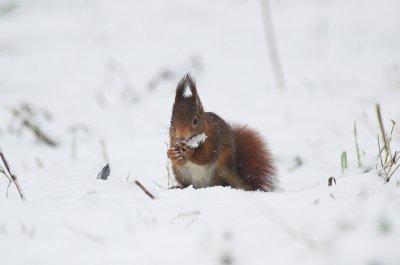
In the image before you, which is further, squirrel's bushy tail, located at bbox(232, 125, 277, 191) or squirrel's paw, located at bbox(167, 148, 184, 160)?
squirrel's bushy tail, located at bbox(232, 125, 277, 191)

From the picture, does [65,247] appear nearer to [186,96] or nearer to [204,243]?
[204,243]

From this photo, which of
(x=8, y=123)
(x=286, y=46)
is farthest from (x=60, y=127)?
(x=286, y=46)

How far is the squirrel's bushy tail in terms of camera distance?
293cm

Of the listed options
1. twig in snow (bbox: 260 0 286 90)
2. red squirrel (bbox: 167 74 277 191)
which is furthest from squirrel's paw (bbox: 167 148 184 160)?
twig in snow (bbox: 260 0 286 90)

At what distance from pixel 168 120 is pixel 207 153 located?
252 cm

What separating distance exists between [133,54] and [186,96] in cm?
436

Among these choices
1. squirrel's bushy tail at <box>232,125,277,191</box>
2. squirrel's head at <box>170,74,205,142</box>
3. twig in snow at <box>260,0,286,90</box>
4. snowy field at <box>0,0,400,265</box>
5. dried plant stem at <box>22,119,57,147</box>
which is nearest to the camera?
snowy field at <box>0,0,400,265</box>

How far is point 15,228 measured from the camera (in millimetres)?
1760

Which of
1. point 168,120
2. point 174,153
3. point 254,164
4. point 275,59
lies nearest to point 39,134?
point 168,120

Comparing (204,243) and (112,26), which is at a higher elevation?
(112,26)

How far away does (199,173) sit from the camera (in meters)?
2.77

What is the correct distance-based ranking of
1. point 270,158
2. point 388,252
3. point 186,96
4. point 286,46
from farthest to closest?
1. point 286,46
2. point 270,158
3. point 186,96
4. point 388,252

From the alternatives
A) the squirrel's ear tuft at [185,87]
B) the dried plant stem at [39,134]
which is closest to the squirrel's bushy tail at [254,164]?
the squirrel's ear tuft at [185,87]

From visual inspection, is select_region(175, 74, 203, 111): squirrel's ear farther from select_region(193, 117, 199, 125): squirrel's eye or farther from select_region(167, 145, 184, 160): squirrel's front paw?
select_region(167, 145, 184, 160): squirrel's front paw
